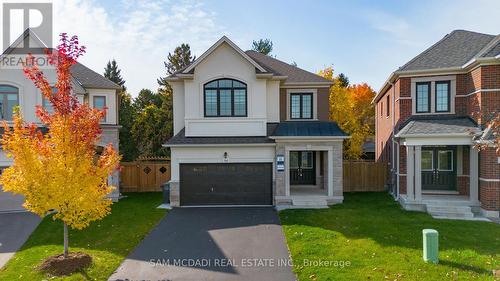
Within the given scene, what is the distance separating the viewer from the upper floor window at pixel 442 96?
50.6 ft

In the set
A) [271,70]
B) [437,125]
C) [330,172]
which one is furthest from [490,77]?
[271,70]

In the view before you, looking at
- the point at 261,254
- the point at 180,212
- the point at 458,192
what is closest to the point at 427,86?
the point at 458,192

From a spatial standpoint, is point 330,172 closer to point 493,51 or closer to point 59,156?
point 493,51

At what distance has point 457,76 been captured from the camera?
49.6ft

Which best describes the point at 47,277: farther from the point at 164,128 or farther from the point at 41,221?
the point at 164,128

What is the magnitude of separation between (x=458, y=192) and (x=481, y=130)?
375cm

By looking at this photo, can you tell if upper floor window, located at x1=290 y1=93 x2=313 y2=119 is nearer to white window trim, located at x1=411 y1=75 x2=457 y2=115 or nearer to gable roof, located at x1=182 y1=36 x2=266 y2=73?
gable roof, located at x1=182 y1=36 x2=266 y2=73

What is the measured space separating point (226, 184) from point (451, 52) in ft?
41.5

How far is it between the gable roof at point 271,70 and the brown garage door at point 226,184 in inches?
173

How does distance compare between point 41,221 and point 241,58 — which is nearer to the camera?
point 41,221

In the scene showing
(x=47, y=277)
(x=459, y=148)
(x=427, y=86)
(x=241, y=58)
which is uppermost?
(x=241, y=58)

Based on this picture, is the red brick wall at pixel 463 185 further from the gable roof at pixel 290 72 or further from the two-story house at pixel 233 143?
the gable roof at pixel 290 72

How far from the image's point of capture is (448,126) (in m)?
14.3

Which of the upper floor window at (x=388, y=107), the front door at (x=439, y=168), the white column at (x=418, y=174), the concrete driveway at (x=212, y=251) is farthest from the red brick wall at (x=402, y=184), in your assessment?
the concrete driveway at (x=212, y=251)
